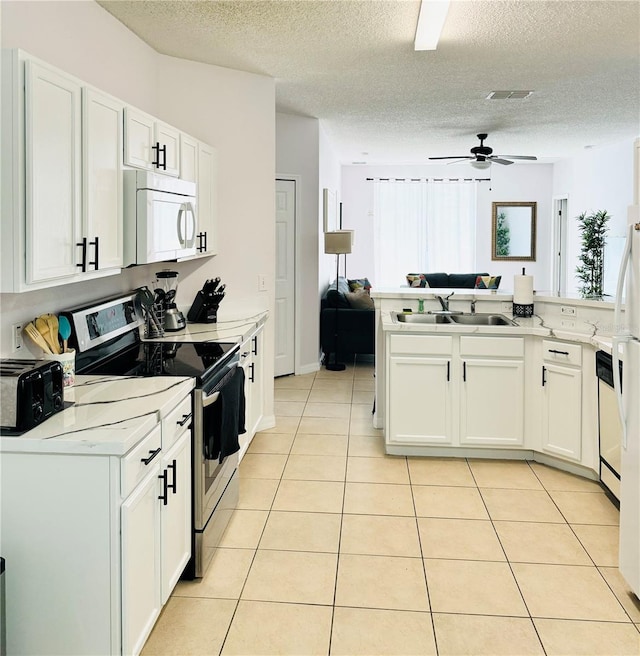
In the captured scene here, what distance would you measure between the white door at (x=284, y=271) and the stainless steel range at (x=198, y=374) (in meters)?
3.17

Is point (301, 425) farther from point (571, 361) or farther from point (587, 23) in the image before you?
point (587, 23)

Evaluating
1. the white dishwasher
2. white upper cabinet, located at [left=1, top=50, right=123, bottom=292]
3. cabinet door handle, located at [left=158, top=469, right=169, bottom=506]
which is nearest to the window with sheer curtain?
the white dishwasher

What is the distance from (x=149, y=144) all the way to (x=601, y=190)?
7.33 meters

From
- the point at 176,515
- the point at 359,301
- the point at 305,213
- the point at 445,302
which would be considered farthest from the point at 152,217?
→ the point at 359,301

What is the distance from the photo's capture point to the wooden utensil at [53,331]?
262 cm

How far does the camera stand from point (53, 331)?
264cm

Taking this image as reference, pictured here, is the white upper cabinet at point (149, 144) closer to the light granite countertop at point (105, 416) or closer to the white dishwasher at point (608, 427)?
the light granite countertop at point (105, 416)

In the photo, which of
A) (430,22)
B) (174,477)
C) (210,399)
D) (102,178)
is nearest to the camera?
(174,477)

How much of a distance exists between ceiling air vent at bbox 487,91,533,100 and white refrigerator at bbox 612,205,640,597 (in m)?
3.25

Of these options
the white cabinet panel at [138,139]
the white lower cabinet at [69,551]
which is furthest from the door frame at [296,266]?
the white lower cabinet at [69,551]

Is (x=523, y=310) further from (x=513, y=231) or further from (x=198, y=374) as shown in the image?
(x=513, y=231)

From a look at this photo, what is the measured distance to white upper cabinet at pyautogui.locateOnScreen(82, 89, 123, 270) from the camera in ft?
8.21

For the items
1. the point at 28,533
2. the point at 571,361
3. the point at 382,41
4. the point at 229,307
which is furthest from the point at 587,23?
the point at 28,533

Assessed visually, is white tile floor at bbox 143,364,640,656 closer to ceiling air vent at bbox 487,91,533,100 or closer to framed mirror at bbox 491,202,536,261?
ceiling air vent at bbox 487,91,533,100
